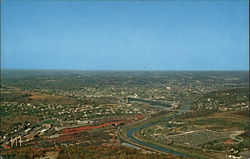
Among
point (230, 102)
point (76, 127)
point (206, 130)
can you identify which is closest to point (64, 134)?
point (76, 127)

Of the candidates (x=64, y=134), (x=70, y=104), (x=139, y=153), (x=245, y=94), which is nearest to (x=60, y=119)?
(x=64, y=134)

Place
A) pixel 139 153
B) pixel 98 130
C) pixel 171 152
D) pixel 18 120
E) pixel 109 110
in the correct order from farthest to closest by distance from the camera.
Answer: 1. pixel 109 110
2. pixel 18 120
3. pixel 98 130
4. pixel 171 152
5. pixel 139 153

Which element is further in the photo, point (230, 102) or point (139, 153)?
point (230, 102)

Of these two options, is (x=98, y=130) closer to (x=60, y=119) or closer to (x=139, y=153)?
(x=60, y=119)

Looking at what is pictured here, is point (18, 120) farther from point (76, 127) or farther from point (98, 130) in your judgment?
point (98, 130)

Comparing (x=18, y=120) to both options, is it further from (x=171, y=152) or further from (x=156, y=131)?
(x=171, y=152)

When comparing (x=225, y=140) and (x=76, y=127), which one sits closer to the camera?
(x=225, y=140)

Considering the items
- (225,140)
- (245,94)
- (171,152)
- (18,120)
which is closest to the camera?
(171,152)

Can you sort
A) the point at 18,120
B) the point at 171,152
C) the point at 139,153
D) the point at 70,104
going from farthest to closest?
the point at 70,104 → the point at 18,120 → the point at 171,152 → the point at 139,153

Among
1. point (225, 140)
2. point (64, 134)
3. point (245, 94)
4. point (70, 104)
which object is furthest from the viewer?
point (245, 94)
